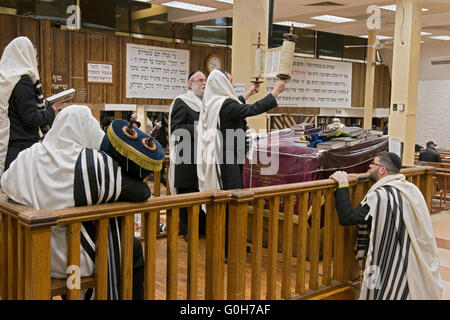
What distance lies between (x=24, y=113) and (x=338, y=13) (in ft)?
29.3

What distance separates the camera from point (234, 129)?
3.53 m

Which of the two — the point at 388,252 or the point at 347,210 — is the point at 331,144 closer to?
the point at 347,210

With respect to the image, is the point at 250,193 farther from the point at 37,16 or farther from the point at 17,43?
the point at 37,16

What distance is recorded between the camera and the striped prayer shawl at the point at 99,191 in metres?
2.17

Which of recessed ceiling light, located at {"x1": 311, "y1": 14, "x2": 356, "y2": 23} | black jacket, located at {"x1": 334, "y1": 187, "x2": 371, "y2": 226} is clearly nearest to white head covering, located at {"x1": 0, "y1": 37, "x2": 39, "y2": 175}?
black jacket, located at {"x1": 334, "y1": 187, "x2": 371, "y2": 226}

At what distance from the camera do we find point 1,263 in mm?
2402

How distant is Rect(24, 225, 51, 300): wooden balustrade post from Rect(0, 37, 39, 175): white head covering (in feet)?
4.12

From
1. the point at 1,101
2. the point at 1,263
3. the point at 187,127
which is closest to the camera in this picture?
the point at 1,263

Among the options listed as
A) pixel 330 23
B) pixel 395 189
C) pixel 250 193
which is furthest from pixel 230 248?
pixel 330 23

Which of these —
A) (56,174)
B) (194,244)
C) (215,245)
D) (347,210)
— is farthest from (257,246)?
(56,174)

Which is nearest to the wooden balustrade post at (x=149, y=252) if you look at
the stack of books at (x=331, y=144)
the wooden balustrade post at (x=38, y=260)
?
the wooden balustrade post at (x=38, y=260)

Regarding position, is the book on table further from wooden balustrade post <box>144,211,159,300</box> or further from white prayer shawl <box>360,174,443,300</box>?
wooden balustrade post <box>144,211,159,300</box>

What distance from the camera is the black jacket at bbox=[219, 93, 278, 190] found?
3368 millimetres
